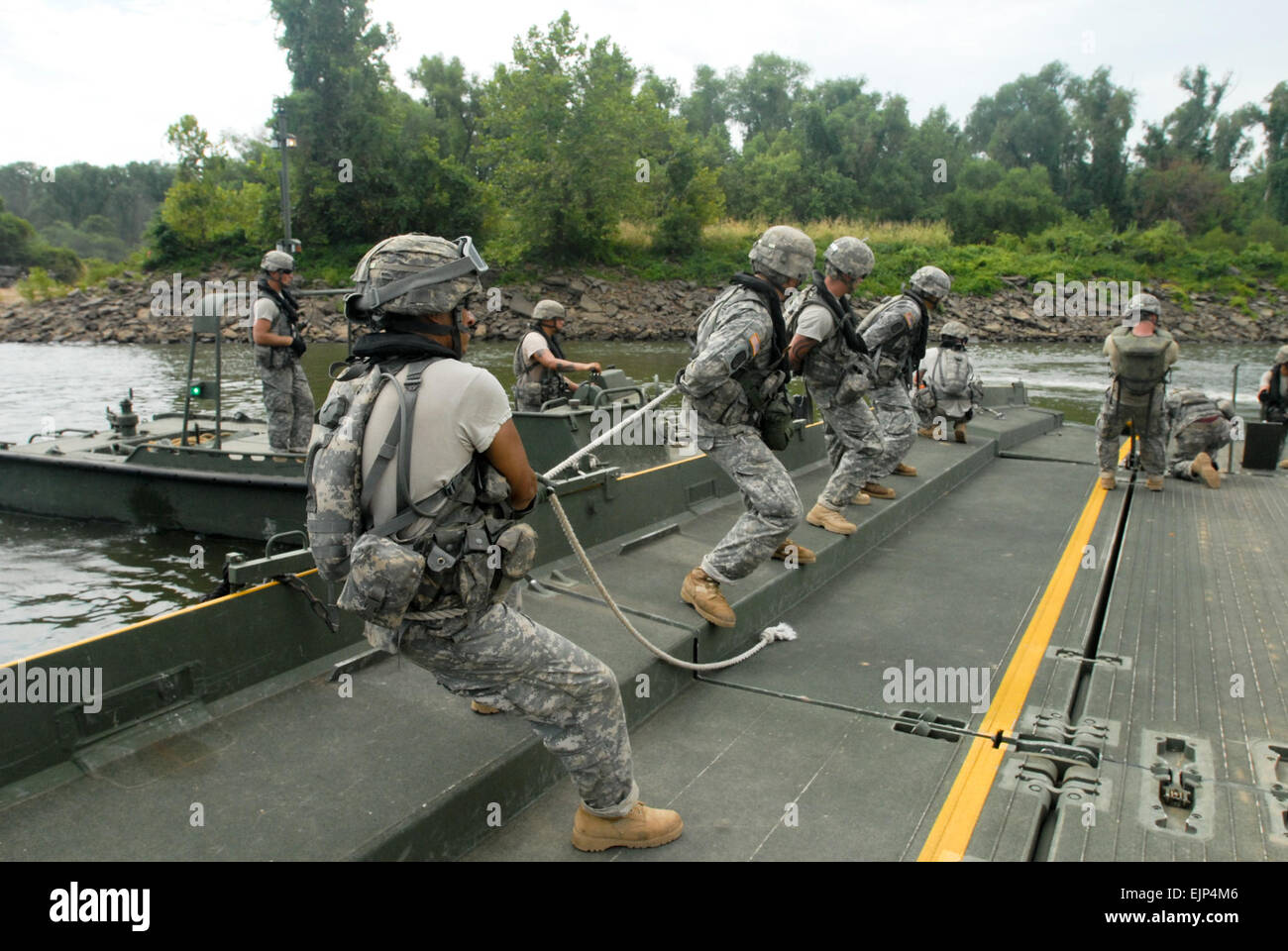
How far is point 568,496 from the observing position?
223 inches

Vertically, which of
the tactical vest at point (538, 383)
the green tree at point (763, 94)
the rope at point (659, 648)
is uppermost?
the green tree at point (763, 94)

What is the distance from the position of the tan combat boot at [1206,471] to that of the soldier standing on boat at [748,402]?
618 centimetres

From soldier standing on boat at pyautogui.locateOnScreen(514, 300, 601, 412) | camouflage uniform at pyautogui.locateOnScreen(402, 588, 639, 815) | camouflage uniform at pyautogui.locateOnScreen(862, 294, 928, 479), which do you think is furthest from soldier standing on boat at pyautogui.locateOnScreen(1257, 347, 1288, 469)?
camouflage uniform at pyautogui.locateOnScreen(402, 588, 639, 815)

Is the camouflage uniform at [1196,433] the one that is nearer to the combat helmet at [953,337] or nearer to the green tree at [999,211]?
the combat helmet at [953,337]

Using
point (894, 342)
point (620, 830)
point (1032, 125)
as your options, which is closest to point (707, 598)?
point (620, 830)

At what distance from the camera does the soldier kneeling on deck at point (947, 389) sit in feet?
33.7

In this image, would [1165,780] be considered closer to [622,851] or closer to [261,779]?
[622,851]

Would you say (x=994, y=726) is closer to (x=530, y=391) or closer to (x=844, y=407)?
(x=844, y=407)

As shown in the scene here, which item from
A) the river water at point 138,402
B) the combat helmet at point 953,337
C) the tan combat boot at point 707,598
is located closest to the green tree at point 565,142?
the river water at point 138,402

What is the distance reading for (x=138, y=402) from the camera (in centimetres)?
1995

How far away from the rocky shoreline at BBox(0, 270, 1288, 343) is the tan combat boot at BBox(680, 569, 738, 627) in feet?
108

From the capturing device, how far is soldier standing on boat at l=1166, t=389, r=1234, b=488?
9438 mm

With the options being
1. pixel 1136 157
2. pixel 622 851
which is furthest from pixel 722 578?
pixel 1136 157

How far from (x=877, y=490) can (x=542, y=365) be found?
3.50m
